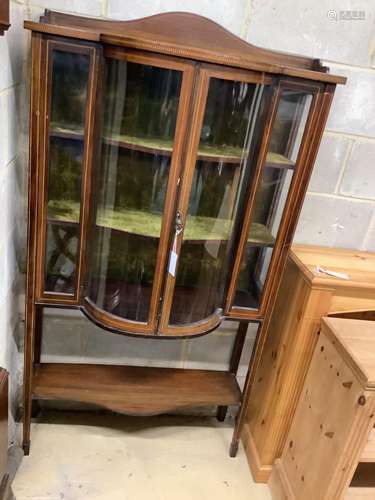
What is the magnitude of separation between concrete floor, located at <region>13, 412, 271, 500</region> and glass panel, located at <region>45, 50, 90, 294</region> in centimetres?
69

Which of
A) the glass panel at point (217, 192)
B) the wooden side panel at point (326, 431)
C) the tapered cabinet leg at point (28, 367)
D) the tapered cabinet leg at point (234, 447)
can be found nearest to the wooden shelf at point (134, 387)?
the tapered cabinet leg at point (28, 367)

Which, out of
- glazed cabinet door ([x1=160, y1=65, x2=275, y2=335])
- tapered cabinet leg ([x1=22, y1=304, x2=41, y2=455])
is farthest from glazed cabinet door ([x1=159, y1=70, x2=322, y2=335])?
tapered cabinet leg ([x1=22, y1=304, x2=41, y2=455])

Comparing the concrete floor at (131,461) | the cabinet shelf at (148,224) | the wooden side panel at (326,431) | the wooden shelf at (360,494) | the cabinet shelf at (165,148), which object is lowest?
the concrete floor at (131,461)

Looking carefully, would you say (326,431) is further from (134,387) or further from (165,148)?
(165,148)

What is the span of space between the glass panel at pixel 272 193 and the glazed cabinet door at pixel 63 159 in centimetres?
52

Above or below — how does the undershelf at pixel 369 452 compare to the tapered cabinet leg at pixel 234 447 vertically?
above

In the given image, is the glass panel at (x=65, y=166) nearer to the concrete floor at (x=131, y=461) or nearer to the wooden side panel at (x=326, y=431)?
the concrete floor at (x=131, y=461)

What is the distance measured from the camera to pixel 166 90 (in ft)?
3.72

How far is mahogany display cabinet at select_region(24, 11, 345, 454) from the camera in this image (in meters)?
1.11

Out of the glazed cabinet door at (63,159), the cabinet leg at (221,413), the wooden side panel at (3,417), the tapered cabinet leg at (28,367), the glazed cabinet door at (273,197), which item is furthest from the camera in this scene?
the cabinet leg at (221,413)

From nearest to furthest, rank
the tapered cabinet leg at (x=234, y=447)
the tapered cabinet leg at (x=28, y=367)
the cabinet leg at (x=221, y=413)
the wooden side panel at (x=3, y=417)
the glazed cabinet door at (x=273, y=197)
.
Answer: the wooden side panel at (x=3, y=417), the glazed cabinet door at (x=273, y=197), the tapered cabinet leg at (x=28, y=367), the tapered cabinet leg at (x=234, y=447), the cabinet leg at (x=221, y=413)

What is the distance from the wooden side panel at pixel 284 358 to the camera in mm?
1403

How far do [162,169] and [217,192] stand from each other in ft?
0.64

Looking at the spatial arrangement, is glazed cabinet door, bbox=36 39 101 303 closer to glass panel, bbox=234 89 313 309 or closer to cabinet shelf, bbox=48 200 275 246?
cabinet shelf, bbox=48 200 275 246
